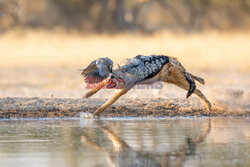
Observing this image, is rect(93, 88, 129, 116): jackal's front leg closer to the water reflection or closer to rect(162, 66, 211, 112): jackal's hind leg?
rect(162, 66, 211, 112): jackal's hind leg

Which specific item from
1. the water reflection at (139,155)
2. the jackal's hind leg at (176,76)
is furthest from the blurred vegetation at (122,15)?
the water reflection at (139,155)

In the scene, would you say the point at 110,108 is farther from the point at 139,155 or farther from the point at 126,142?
the point at 139,155

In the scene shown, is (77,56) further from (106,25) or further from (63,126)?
(63,126)

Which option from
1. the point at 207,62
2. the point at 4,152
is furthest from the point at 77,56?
the point at 4,152

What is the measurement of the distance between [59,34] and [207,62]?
251 inches

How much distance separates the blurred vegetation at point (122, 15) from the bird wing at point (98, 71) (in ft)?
56.9

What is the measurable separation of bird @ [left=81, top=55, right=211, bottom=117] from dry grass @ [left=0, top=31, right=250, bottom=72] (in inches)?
354

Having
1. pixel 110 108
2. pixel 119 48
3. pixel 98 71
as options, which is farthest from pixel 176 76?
pixel 119 48

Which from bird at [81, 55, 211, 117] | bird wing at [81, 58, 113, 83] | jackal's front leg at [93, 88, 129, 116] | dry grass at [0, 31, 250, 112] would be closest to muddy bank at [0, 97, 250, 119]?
jackal's front leg at [93, 88, 129, 116]

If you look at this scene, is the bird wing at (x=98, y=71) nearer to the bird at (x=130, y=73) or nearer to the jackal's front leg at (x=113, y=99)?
the bird at (x=130, y=73)

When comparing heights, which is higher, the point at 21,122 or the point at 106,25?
the point at 106,25

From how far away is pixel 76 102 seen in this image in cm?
1272

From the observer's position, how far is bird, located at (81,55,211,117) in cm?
1062

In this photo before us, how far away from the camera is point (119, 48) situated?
23.4 m
